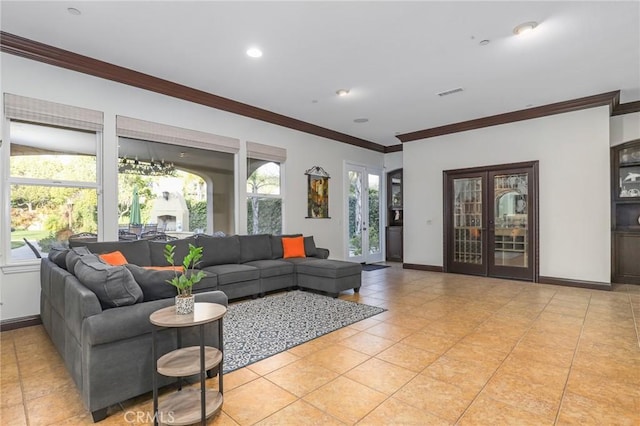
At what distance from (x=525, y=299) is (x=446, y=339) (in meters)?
2.31

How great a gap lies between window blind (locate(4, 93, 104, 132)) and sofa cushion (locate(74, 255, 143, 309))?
2.64m

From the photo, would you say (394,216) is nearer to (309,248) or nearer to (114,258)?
(309,248)

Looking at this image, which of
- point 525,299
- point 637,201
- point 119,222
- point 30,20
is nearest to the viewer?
point 30,20

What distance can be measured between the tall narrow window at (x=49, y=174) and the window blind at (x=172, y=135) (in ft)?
1.05

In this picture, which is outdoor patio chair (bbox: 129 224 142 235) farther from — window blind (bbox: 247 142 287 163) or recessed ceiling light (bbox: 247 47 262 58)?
recessed ceiling light (bbox: 247 47 262 58)

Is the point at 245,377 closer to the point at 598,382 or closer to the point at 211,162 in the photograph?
the point at 598,382

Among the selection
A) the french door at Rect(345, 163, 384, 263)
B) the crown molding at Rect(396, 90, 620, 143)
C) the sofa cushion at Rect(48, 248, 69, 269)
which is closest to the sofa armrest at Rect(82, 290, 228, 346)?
the sofa cushion at Rect(48, 248, 69, 269)

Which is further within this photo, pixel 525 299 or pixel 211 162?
pixel 211 162

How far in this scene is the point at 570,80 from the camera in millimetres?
4750

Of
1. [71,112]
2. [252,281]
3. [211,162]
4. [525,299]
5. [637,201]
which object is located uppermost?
[71,112]

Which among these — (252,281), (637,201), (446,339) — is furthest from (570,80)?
(252,281)

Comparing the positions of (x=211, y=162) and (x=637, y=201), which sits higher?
(x=211, y=162)

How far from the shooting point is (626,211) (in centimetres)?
612

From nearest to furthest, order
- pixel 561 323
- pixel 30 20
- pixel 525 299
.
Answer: pixel 30 20
pixel 561 323
pixel 525 299
